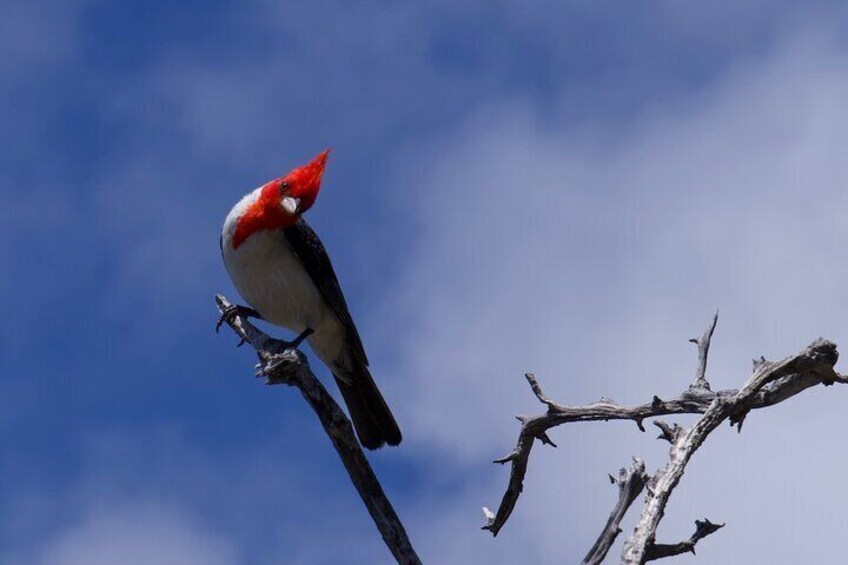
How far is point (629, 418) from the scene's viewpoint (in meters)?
6.04

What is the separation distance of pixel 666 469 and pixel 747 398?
2.44 feet

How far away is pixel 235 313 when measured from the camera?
787 cm

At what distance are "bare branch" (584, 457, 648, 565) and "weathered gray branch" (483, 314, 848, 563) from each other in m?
0.02

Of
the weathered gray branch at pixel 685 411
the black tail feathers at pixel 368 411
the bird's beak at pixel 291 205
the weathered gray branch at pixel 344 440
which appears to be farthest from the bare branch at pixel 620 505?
the bird's beak at pixel 291 205

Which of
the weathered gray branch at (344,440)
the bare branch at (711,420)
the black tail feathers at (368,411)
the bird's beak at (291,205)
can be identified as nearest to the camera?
the bare branch at (711,420)

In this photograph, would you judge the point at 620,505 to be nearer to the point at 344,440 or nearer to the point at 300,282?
the point at 344,440

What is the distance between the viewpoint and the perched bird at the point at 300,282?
7.86 m

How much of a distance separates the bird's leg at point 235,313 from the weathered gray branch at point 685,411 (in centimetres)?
239

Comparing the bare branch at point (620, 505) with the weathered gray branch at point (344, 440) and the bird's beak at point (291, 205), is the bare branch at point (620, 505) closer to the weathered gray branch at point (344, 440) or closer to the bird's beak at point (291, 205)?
the weathered gray branch at point (344, 440)

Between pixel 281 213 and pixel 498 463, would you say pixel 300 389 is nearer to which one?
pixel 498 463

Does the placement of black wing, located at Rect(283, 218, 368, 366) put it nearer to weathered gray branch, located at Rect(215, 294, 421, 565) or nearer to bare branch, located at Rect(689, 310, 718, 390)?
weathered gray branch, located at Rect(215, 294, 421, 565)

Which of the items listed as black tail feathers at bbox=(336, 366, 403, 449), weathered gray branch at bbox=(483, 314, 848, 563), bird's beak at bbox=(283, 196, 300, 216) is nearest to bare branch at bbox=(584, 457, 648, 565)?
weathered gray branch at bbox=(483, 314, 848, 563)

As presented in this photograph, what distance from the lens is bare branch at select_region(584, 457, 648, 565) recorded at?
213 inches

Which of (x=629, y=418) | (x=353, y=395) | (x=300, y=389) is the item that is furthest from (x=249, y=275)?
(x=629, y=418)
